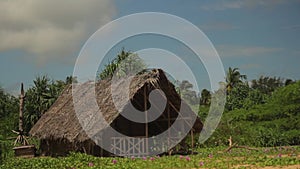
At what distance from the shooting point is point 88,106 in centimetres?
1603

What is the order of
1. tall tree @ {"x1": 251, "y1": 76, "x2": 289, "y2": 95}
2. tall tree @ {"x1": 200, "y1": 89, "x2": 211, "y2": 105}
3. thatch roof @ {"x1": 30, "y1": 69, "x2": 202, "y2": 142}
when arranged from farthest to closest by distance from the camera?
tall tree @ {"x1": 251, "y1": 76, "x2": 289, "y2": 95}, tall tree @ {"x1": 200, "y1": 89, "x2": 211, "y2": 105}, thatch roof @ {"x1": 30, "y1": 69, "x2": 202, "y2": 142}

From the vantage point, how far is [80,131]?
14555 millimetres

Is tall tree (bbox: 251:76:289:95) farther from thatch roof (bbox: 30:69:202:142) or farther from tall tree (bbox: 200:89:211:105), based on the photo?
thatch roof (bbox: 30:69:202:142)

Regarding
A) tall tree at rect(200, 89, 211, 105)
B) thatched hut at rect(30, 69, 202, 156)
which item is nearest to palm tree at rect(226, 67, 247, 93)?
tall tree at rect(200, 89, 211, 105)

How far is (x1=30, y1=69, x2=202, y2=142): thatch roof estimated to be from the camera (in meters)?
14.6

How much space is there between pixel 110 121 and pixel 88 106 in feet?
6.69

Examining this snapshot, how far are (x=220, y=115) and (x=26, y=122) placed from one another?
10970mm

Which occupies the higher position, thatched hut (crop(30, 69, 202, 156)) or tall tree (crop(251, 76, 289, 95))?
tall tree (crop(251, 76, 289, 95))

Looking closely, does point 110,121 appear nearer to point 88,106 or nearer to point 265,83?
point 88,106

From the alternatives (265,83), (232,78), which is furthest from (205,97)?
(265,83)

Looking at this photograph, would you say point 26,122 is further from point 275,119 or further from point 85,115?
point 275,119

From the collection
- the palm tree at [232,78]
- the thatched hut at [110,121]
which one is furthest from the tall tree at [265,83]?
the thatched hut at [110,121]

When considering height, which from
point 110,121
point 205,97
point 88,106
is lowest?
point 110,121

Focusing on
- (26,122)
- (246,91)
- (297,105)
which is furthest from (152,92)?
(246,91)
